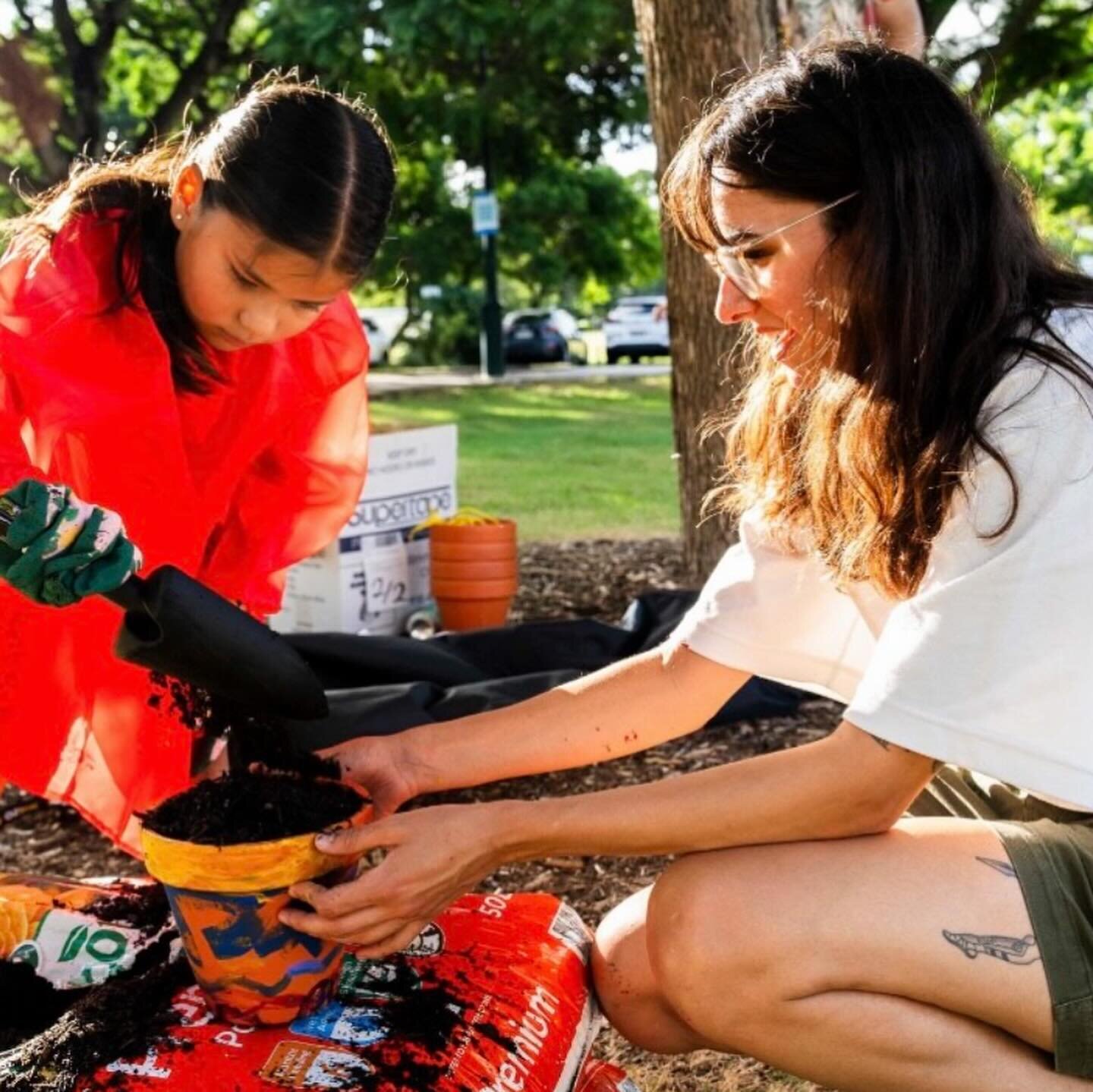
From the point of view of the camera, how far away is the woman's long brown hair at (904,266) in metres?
1.55

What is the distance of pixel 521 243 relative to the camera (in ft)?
60.1

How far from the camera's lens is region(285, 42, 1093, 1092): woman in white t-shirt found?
153 centimetres

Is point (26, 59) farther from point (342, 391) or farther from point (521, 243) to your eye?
point (342, 391)

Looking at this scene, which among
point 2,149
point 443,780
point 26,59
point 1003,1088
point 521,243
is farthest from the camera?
point 521,243

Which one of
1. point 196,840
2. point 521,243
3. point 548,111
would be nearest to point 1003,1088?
point 196,840

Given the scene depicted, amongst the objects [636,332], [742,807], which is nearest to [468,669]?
[742,807]

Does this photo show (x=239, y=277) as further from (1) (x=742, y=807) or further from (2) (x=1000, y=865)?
(2) (x=1000, y=865)

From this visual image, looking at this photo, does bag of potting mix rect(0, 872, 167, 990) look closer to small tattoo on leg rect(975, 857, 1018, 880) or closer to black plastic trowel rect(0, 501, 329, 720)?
black plastic trowel rect(0, 501, 329, 720)

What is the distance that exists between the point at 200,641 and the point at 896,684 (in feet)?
2.54

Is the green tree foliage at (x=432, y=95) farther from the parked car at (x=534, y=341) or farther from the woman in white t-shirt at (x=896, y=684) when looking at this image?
the woman in white t-shirt at (x=896, y=684)

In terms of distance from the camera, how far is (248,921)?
162 centimetres

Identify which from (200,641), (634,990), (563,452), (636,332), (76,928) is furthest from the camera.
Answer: (636,332)

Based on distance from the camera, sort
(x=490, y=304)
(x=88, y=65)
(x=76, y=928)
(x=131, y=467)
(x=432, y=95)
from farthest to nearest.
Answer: (x=490, y=304)
(x=432, y=95)
(x=88, y=65)
(x=131, y=467)
(x=76, y=928)

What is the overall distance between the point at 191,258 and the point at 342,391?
0.49 m
